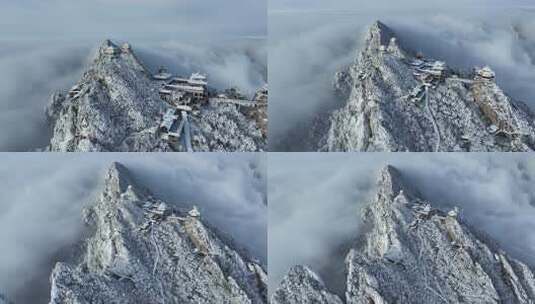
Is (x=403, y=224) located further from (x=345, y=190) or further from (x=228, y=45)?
(x=228, y=45)

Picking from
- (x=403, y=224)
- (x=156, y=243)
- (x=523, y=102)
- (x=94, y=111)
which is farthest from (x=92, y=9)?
(x=523, y=102)

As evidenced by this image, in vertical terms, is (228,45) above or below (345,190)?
above

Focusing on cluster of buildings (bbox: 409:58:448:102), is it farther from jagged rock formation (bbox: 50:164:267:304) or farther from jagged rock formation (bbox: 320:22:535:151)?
jagged rock formation (bbox: 50:164:267:304)

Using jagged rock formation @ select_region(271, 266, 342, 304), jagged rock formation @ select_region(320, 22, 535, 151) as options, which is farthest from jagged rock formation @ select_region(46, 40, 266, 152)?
jagged rock formation @ select_region(271, 266, 342, 304)

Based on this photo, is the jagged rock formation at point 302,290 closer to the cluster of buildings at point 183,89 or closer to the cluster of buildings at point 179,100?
the cluster of buildings at point 179,100

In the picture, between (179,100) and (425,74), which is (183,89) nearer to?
(179,100)
